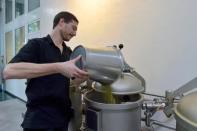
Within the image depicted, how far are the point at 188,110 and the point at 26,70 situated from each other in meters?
0.81

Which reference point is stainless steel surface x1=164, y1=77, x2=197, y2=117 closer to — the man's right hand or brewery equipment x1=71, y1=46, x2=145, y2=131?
brewery equipment x1=71, y1=46, x2=145, y2=131

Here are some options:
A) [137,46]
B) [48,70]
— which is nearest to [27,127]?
[48,70]

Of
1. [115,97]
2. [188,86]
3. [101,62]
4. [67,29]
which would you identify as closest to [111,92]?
[115,97]

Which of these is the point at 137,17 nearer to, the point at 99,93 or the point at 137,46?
the point at 137,46

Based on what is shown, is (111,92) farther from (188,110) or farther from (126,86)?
(188,110)

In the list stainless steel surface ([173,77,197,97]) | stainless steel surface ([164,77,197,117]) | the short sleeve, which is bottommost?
stainless steel surface ([164,77,197,117])

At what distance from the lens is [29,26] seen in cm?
470

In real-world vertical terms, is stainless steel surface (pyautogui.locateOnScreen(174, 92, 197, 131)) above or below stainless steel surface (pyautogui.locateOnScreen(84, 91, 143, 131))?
above

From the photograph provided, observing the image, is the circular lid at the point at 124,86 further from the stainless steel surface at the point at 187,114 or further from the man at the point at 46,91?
the stainless steel surface at the point at 187,114

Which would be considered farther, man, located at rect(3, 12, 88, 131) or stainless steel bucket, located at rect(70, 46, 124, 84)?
man, located at rect(3, 12, 88, 131)

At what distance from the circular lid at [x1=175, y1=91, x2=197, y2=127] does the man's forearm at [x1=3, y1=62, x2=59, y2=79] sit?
0.63 m

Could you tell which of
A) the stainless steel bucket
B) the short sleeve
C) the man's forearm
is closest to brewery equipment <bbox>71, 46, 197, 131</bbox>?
the stainless steel bucket

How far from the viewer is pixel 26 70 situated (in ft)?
4.06

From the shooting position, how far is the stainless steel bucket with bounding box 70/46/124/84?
1.11 meters
